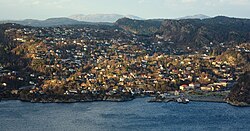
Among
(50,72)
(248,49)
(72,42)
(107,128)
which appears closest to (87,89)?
(50,72)

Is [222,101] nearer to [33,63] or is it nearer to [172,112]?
[172,112]

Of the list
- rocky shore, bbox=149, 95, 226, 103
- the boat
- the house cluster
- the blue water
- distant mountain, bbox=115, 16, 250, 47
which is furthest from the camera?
distant mountain, bbox=115, 16, 250, 47

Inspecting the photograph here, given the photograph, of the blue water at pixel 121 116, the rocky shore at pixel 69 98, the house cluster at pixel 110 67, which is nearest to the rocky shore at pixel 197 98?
the blue water at pixel 121 116

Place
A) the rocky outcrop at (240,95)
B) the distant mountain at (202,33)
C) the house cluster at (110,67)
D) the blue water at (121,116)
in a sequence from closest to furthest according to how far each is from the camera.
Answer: the blue water at (121,116) → the rocky outcrop at (240,95) → the house cluster at (110,67) → the distant mountain at (202,33)

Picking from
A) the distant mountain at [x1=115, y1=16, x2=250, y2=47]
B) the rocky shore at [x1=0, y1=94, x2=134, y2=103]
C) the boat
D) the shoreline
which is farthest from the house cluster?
the distant mountain at [x1=115, y1=16, x2=250, y2=47]

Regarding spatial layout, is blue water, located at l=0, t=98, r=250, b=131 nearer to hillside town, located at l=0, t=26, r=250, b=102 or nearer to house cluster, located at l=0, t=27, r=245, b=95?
hillside town, located at l=0, t=26, r=250, b=102

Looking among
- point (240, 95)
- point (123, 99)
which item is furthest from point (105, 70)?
point (240, 95)

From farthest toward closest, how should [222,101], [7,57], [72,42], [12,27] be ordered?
[12,27] < [72,42] < [7,57] < [222,101]

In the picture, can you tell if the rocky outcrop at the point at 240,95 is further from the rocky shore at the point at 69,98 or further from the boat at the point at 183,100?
the rocky shore at the point at 69,98

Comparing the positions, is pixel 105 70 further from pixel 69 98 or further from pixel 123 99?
pixel 69 98
